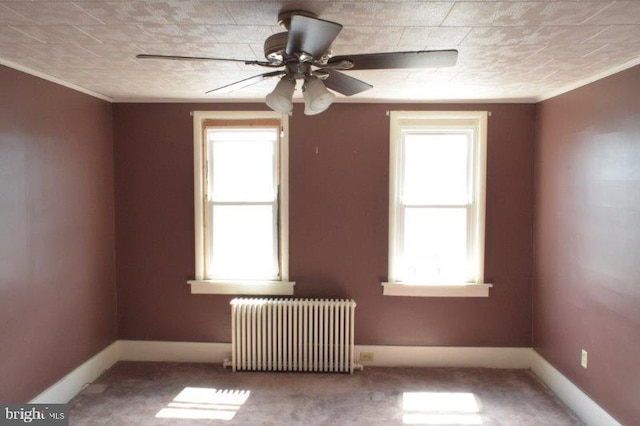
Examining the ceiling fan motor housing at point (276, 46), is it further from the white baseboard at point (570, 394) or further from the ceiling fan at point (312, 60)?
the white baseboard at point (570, 394)

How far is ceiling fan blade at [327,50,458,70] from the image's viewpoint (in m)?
1.79

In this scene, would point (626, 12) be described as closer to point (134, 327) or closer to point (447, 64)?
point (447, 64)

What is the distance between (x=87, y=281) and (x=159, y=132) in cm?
151

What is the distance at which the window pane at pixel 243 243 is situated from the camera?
406 cm

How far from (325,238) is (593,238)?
85.9 inches

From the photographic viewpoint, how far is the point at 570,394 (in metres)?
3.32

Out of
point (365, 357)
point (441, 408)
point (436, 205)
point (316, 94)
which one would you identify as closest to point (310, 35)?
point (316, 94)

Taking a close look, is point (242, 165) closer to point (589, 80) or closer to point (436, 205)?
point (436, 205)

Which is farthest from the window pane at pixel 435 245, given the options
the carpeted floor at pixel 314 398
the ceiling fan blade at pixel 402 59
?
the ceiling fan blade at pixel 402 59

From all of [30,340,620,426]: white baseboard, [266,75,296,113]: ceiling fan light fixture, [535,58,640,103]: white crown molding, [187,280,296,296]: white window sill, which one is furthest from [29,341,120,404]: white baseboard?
[535,58,640,103]: white crown molding

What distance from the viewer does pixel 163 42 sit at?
7.55 ft

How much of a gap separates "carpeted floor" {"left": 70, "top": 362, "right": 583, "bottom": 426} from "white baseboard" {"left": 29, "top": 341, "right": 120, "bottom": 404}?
0.08 metres

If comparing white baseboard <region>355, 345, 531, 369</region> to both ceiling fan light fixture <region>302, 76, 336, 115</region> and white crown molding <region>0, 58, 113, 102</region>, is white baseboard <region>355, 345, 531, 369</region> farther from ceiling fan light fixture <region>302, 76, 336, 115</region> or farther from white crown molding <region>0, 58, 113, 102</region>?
white crown molding <region>0, 58, 113, 102</region>

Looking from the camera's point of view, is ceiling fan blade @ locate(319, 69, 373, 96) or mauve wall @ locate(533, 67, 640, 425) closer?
ceiling fan blade @ locate(319, 69, 373, 96)
